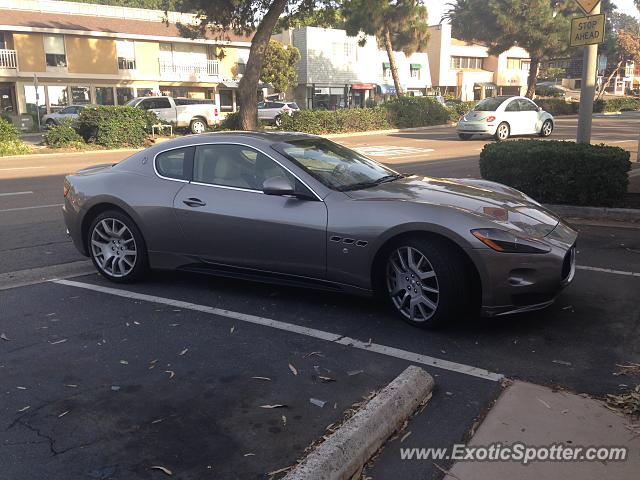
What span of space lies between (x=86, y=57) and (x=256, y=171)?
121ft

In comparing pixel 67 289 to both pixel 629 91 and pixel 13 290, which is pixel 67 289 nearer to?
pixel 13 290

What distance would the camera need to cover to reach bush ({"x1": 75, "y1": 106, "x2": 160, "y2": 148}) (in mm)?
21953

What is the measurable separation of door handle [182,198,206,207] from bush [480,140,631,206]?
5.22 m

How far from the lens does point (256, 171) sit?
5.07 meters

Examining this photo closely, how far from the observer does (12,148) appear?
65.7ft

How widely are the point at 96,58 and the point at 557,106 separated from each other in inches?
1219

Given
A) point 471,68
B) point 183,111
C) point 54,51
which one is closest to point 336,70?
point 54,51

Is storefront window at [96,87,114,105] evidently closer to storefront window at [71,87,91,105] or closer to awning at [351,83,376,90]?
storefront window at [71,87,91,105]

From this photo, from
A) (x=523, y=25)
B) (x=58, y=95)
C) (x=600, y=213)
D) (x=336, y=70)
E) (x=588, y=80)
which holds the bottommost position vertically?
(x=600, y=213)

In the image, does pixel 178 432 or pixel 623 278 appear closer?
pixel 178 432

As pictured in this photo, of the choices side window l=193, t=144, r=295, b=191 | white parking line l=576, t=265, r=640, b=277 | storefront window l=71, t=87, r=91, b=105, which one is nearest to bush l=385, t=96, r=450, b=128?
storefront window l=71, t=87, r=91, b=105

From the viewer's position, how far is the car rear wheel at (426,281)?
4.21 meters

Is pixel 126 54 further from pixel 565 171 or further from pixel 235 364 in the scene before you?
pixel 235 364

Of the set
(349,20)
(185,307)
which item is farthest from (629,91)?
(185,307)
